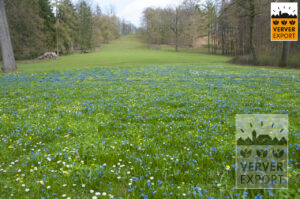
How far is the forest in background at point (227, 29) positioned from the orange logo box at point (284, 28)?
7.48ft

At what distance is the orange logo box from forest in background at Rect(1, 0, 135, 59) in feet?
156

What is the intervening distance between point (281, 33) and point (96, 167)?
123 ft

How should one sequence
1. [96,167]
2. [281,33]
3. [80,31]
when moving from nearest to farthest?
[96,167]
[281,33]
[80,31]

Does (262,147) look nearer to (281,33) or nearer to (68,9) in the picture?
(281,33)

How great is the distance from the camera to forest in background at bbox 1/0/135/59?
169 feet

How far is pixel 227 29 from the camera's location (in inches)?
3014

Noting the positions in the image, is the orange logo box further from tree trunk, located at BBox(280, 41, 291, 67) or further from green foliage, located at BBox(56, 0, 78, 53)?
green foliage, located at BBox(56, 0, 78, 53)

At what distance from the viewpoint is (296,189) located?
335 cm

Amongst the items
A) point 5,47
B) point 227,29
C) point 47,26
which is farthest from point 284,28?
point 47,26

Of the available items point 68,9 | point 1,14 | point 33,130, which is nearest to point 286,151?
point 33,130

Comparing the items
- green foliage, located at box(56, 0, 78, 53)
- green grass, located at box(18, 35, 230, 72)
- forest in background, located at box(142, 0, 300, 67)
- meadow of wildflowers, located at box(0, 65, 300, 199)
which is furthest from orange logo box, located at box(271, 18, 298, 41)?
green foliage, located at box(56, 0, 78, 53)

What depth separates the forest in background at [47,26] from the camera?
51.5 m

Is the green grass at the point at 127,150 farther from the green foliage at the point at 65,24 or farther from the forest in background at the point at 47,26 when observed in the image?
the green foliage at the point at 65,24

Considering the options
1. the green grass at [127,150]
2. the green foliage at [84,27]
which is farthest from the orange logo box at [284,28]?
the green foliage at [84,27]
